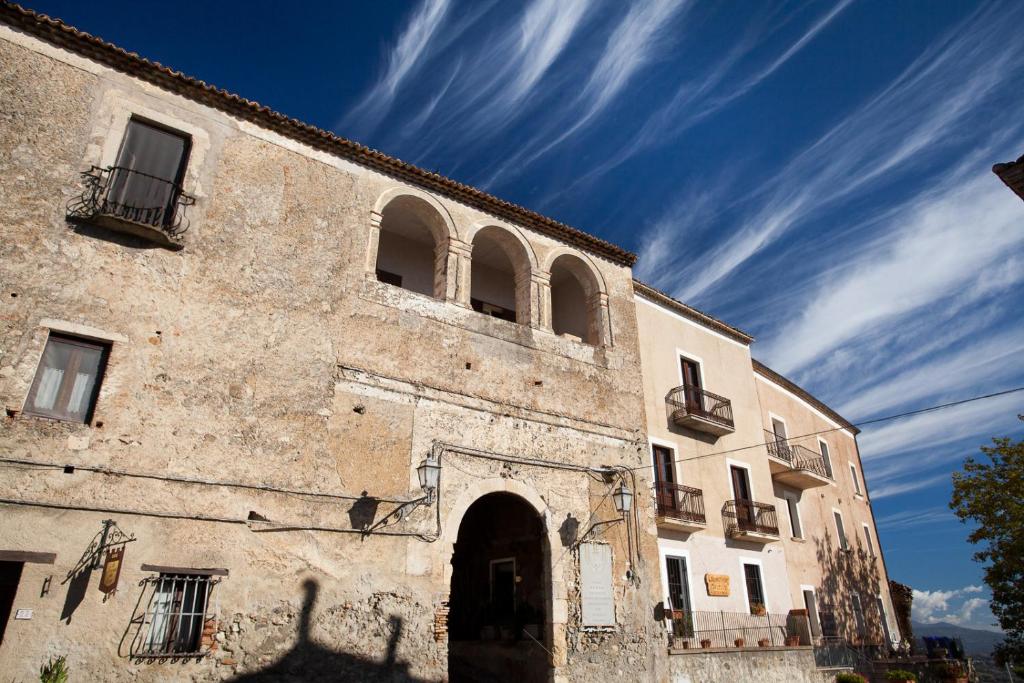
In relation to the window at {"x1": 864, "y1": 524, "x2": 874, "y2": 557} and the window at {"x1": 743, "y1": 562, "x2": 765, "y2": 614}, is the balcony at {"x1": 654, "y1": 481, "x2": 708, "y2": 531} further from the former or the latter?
the window at {"x1": 864, "y1": 524, "x2": 874, "y2": 557}

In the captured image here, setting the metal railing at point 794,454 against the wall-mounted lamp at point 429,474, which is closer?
the wall-mounted lamp at point 429,474

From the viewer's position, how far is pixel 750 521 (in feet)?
63.0

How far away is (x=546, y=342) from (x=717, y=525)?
7.69 metres

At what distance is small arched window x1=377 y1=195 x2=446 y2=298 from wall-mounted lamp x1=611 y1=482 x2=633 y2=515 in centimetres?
619

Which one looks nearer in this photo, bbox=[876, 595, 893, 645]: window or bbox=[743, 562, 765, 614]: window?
bbox=[743, 562, 765, 614]: window

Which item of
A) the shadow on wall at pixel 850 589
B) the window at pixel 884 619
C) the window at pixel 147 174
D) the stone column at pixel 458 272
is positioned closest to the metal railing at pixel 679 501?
the stone column at pixel 458 272

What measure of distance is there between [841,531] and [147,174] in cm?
2663

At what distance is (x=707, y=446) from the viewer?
19.3m

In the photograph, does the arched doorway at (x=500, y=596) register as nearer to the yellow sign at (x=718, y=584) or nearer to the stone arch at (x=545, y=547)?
the stone arch at (x=545, y=547)

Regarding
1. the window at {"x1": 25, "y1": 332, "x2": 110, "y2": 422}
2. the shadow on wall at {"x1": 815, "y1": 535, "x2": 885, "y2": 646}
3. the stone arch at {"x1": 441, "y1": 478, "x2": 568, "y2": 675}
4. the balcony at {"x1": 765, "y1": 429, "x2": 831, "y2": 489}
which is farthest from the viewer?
the shadow on wall at {"x1": 815, "y1": 535, "x2": 885, "y2": 646}

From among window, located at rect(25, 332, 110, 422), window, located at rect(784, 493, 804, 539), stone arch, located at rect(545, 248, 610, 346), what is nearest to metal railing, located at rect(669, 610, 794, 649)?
window, located at rect(784, 493, 804, 539)

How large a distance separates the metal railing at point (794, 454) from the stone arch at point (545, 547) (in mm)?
10575

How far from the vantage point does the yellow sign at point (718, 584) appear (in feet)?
56.5

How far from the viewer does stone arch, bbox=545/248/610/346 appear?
54.3ft
